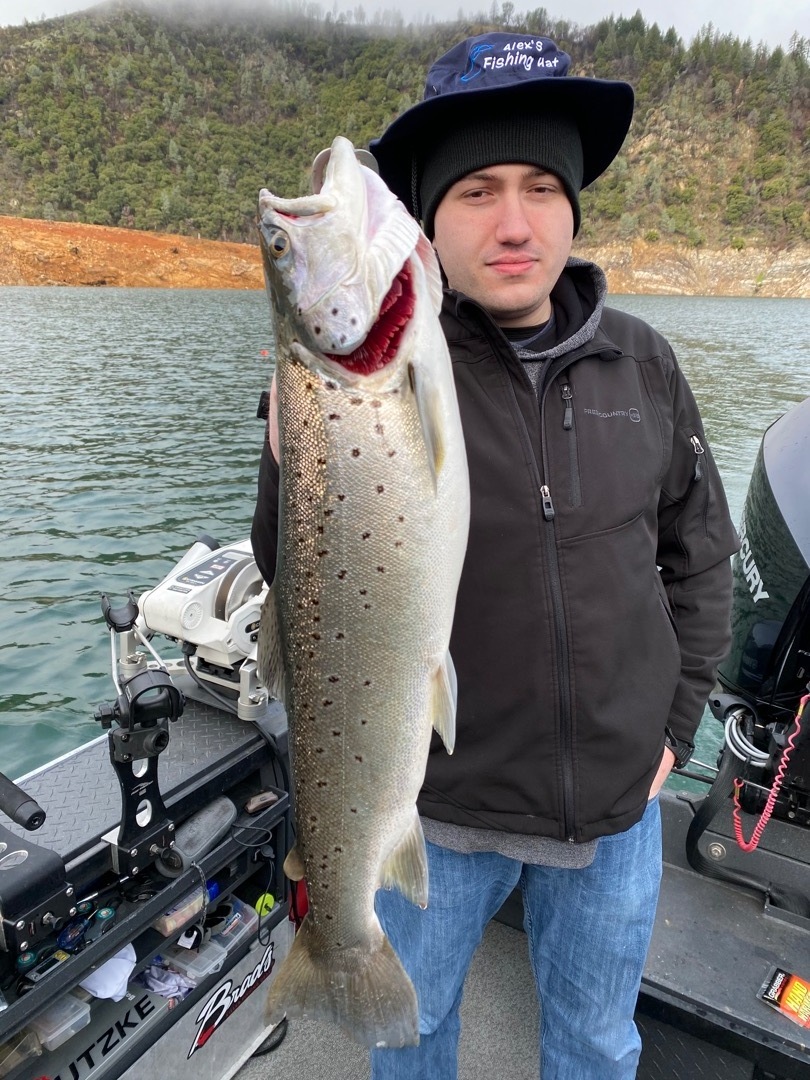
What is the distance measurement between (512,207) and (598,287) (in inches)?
14.9

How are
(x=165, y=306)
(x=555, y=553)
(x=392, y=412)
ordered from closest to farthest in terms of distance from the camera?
1. (x=392, y=412)
2. (x=555, y=553)
3. (x=165, y=306)

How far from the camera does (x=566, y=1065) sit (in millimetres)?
2053

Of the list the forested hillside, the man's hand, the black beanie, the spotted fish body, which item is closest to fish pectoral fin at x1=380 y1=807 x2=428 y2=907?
the spotted fish body

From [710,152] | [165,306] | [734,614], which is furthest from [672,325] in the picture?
[710,152]

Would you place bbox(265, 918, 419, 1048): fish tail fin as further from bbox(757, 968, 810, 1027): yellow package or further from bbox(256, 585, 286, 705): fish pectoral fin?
bbox(757, 968, 810, 1027): yellow package

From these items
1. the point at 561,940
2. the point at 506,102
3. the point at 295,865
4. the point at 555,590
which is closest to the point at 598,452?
the point at 555,590

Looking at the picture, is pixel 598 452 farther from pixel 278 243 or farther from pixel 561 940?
pixel 561 940

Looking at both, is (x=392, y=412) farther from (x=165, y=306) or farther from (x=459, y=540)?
(x=165, y=306)

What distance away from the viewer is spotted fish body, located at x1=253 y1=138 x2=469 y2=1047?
4.38 ft

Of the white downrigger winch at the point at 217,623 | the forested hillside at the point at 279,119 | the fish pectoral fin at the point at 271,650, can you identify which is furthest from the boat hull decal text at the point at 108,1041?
the forested hillside at the point at 279,119

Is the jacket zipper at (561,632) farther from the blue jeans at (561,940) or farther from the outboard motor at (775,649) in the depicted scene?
the outboard motor at (775,649)

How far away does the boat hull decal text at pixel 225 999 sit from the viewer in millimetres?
2439

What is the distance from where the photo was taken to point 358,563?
1.46 m

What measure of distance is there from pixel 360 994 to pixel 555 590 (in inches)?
→ 43.1
